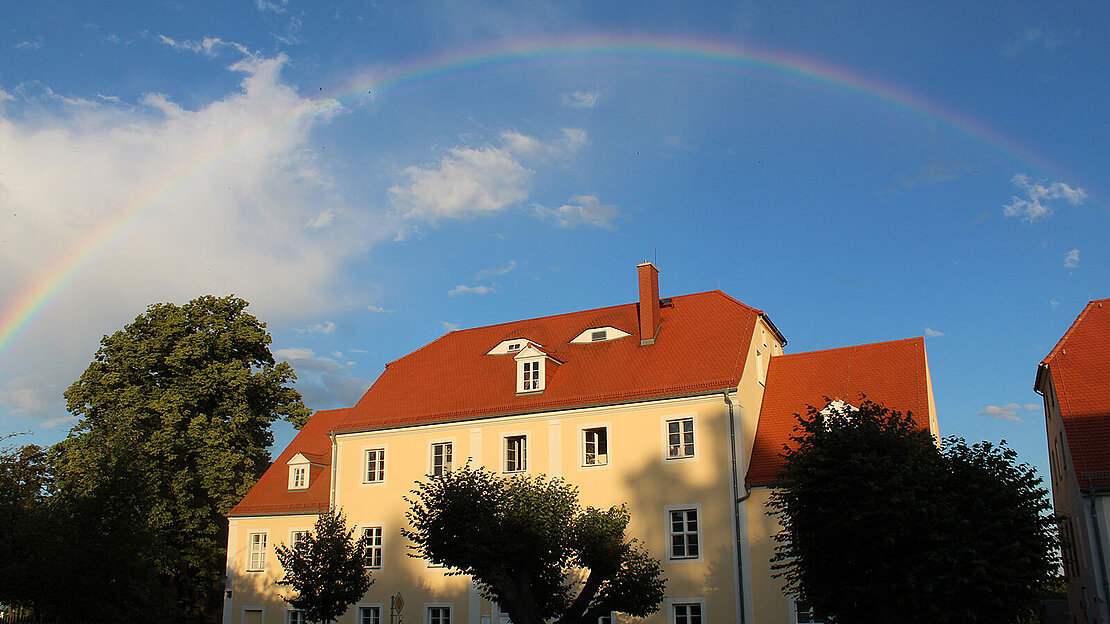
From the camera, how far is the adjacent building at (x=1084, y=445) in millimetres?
24359

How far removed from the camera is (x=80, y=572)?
23.6m

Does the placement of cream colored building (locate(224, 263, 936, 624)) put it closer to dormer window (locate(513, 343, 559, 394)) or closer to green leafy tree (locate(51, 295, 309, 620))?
dormer window (locate(513, 343, 559, 394))

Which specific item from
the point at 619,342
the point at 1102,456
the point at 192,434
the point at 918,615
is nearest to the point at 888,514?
the point at 918,615

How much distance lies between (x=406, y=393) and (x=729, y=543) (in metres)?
15.4

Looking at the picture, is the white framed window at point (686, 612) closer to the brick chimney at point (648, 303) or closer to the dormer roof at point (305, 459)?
the brick chimney at point (648, 303)

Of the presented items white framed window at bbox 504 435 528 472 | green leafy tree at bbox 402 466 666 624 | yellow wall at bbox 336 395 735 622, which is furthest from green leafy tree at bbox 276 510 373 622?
white framed window at bbox 504 435 528 472

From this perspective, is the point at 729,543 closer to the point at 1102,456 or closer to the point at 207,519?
the point at 1102,456

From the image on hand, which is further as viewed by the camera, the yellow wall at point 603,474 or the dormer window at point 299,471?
the dormer window at point 299,471

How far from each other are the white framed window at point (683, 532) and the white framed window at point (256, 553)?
735 inches

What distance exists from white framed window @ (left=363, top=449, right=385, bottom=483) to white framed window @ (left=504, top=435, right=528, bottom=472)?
5.56 m

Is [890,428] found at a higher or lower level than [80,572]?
higher

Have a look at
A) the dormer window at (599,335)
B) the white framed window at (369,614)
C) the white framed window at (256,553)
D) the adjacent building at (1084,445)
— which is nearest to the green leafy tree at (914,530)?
the adjacent building at (1084,445)

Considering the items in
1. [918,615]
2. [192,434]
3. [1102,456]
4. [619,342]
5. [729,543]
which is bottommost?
[918,615]

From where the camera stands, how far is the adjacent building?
24.4 m
